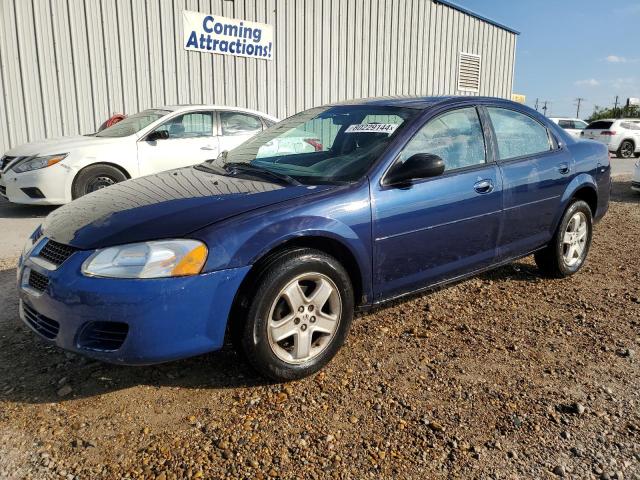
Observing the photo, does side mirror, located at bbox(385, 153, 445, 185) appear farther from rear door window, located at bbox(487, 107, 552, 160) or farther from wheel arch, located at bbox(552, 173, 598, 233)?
wheel arch, located at bbox(552, 173, 598, 233)

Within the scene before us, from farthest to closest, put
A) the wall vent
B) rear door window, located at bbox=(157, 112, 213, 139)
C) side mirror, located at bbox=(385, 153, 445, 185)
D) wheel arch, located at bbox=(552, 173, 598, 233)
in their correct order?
1. the wall vent
2. rear door window, located at bbox=(157, 112, 213, 139)
3. wheel arch, located at bbox=(552, 173, 598, 233)
4. side mirror, located at bbox=(385, 153, 445, 185)

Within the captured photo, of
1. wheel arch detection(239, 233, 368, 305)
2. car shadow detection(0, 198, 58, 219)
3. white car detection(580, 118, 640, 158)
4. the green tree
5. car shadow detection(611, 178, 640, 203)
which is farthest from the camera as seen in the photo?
the green tree

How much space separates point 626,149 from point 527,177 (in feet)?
64.1

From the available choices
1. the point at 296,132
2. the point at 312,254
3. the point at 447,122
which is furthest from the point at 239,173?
the point at 447,122

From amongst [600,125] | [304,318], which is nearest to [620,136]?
[600,125]

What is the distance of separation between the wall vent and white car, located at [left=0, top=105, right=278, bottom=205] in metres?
10.4

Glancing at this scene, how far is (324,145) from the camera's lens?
3.63 m

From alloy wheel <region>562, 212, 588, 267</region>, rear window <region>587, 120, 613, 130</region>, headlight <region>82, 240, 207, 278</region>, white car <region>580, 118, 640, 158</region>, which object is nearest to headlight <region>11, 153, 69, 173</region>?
headlight <region>82, 240, 207, 278</region>

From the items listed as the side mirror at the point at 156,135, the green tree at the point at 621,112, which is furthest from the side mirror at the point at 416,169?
the green tree at the point at 621,112

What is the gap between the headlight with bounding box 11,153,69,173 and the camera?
6.85 meters

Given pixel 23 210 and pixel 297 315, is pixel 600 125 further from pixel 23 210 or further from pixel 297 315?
pixel 297 315

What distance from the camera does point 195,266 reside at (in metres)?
2.43

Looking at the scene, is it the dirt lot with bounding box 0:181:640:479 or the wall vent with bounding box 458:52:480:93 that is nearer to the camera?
the dirt lot with bounding box 0:181:640:479

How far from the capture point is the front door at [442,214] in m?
3.08
